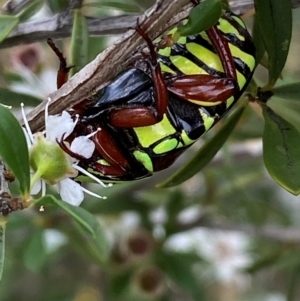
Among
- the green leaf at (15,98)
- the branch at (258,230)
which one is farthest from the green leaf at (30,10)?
the branch at (258,230)

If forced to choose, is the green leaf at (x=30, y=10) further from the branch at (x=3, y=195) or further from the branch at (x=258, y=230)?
the branch at (x=258, y=230)

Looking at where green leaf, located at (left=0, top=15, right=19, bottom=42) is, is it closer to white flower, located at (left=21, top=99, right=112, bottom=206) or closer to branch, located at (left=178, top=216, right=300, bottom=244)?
white flower, located at (left=21, top=99, right=112, bottom=206)

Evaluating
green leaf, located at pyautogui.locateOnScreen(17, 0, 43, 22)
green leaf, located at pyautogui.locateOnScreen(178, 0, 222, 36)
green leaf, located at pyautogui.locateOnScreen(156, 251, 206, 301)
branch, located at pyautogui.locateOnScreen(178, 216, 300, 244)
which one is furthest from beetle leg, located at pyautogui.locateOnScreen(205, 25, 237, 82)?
green leaf, located at pyautogui.locateOnScreen(156, 251, 206, 301)

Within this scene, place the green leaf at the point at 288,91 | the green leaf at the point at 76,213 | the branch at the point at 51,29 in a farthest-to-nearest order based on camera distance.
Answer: the branch at the point at 51,29
the green leaf at the point at 288,91
the green leaf at the point at 76,213

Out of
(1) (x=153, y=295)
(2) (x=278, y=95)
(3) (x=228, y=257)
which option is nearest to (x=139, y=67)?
(2) (x=278, y=95)

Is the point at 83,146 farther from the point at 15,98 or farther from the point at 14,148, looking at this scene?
the point at 15,98

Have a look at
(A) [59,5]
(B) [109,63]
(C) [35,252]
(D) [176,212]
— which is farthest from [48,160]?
(D) [176,212]
